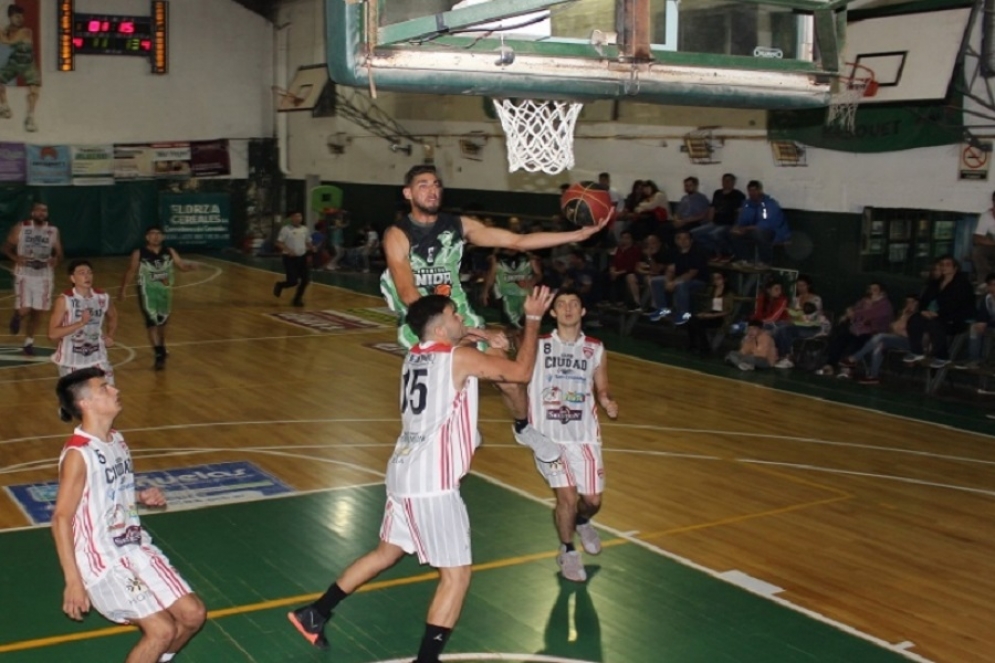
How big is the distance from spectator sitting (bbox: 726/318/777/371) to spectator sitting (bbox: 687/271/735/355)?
908 millimetres

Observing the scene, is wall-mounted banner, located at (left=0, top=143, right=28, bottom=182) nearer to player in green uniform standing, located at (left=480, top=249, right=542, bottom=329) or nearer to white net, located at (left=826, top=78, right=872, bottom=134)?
player in green uniform standing, located at (left=480, top=249, right=542, bottom=329)

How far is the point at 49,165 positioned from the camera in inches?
1152

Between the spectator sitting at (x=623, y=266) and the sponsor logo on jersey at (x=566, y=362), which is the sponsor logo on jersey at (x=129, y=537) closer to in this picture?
the sponsor logo on jersey at (x=566, y=362)

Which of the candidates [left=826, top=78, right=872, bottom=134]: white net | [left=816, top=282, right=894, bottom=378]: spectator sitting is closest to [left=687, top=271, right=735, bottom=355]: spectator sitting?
[left=816, top=282, right=894, bottom=378]: spectator sitting

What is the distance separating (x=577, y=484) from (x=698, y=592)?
41.6 inches

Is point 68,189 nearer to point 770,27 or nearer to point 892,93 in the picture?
point 892,93

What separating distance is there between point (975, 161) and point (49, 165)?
21953 mm

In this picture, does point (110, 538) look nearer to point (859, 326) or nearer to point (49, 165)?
point (859, 326)

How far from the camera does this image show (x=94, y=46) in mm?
29141

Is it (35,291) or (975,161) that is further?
(35,291)

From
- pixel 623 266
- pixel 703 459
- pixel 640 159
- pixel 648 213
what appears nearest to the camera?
pixel 703 459

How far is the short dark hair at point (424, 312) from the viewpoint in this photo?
19.0 feet

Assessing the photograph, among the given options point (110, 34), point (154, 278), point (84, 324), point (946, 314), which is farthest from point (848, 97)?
point (110, 34)

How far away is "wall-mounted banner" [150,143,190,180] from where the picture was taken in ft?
101
